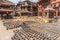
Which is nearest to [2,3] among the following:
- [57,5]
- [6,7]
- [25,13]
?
[6,7]

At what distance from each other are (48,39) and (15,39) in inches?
111

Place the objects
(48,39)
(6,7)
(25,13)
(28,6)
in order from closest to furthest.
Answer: (48,39), (6,7), (25,13), (28,6)

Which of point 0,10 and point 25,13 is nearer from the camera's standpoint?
point 0,10

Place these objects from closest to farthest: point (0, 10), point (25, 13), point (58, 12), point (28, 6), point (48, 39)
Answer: point (48, 39)
point (58, 12)
point (0, 10)
point (25, 13)
point (28, 6)

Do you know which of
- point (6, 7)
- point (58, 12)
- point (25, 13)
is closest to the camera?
point (58, 12)

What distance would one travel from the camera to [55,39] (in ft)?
37.8

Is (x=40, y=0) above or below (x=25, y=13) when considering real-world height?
above

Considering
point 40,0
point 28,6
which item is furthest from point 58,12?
point 28,6

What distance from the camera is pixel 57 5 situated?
32.3m

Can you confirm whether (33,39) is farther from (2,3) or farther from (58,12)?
(2,3)

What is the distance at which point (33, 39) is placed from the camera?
11133mm

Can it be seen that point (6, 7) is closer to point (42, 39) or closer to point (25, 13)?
point (25, 13)

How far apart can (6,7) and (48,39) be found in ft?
97.4

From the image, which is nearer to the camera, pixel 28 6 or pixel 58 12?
pixel 58 12
